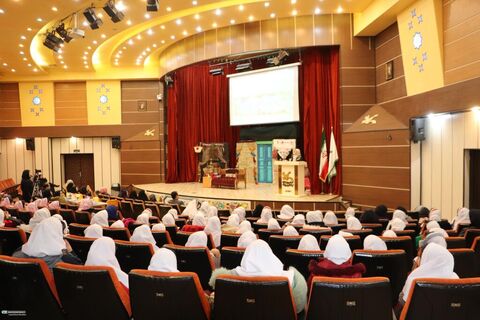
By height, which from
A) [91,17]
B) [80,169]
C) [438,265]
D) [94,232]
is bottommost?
[94,232]

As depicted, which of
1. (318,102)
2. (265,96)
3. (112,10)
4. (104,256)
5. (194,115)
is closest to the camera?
(104,256)

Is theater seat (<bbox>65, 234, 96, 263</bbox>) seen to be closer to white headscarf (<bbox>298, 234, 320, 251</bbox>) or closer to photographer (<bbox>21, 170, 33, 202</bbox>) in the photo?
white headscarf (<bbox>298, 234, 320, 251</bbox>)

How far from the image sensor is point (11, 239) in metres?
4.40

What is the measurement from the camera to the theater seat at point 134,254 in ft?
11.5

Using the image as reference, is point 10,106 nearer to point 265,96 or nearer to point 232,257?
point 265,96

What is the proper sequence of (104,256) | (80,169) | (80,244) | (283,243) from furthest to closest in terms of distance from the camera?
(80,169) < (283,243) < (80,244) < (104,256)

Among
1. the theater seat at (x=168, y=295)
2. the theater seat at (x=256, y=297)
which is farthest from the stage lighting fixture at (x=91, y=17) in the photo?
the theater seat at (x=256, y=297)

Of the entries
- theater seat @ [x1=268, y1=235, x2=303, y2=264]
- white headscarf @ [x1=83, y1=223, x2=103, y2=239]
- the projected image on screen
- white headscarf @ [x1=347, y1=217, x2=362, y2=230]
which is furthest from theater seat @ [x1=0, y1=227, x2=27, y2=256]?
the projected image on screen

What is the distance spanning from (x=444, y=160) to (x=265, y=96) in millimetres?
6682

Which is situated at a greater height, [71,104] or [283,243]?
[71,104]

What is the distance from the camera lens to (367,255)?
3139 mm

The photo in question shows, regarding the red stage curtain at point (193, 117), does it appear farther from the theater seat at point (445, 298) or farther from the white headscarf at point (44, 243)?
the theater seat at point (445, 298)

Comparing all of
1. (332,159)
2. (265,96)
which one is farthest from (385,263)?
(265,96)

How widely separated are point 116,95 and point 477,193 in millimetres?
15381
